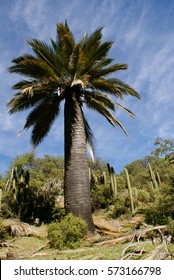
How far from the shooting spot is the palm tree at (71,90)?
1002 cm

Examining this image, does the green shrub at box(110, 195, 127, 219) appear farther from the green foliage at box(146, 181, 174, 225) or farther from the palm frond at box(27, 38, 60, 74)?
the palm frond at box(27, 38, 60, 74)

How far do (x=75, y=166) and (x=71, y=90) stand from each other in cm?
348

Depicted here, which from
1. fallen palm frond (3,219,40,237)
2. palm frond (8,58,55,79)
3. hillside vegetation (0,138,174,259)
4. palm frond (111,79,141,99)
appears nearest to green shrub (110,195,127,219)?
hillside vegetation (0,138,174,259)

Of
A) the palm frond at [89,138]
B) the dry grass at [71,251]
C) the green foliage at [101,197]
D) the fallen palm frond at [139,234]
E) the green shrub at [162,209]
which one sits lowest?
the dry grass at [71,251]

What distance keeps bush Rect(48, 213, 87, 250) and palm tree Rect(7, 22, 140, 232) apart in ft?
3.10

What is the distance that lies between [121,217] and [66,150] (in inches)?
226

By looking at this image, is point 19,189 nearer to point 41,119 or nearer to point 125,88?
point 41,119

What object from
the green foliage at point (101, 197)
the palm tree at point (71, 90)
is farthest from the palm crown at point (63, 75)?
the green foliage at point (101, 197)

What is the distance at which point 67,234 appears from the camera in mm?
7883

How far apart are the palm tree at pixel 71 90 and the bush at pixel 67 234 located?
37.2 inches

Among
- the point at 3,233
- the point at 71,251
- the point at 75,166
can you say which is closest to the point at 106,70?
the point at 75,166

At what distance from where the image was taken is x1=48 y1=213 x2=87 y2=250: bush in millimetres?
7656

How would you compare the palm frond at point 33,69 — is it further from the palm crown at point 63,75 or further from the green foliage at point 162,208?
the green foliage at point 162,208

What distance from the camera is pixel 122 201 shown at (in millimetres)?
15227
